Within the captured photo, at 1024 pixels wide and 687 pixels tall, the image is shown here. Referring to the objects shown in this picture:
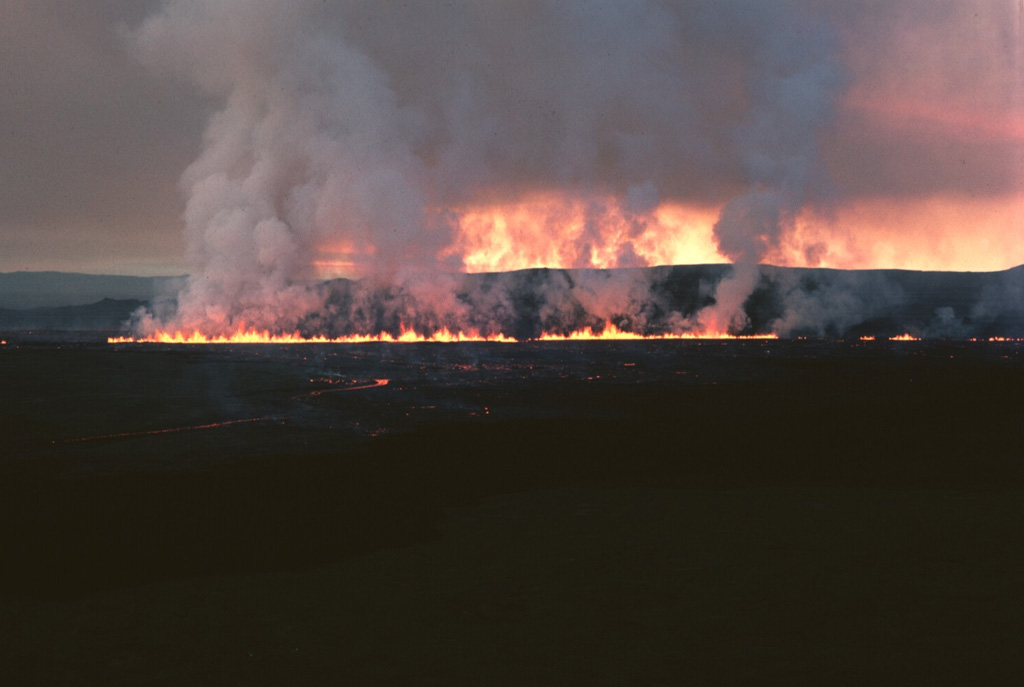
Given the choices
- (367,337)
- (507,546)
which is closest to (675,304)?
(367,337)

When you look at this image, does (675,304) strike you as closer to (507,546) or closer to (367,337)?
(367,337)

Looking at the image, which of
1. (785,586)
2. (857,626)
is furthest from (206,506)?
(857,626)

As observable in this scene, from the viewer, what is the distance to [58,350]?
54500mm

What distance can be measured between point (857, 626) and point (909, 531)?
4240 millimetres

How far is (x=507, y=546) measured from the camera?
1138 centimetres

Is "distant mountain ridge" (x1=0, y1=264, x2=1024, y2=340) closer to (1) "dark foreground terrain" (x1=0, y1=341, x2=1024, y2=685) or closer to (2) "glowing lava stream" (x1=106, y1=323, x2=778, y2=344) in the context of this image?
(2) "glowing lava stream" (x1=106, y1=323, x2=778, y2=344)

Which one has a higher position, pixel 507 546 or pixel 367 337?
pixel 367 337

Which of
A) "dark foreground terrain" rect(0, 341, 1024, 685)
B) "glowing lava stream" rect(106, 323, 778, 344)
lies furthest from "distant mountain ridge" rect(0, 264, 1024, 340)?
"dark foreground terrain" rect(0, 341, 1024, 685)

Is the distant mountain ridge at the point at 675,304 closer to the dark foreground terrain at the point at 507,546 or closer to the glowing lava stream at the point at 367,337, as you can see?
the glowing lava stream at the point at 367,337

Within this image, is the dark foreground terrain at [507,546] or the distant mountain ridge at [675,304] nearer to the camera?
the dark foreground terrain at [507,546]

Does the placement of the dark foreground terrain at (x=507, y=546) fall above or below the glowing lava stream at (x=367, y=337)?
below

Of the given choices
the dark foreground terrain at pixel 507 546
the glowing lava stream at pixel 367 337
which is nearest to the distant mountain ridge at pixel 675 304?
the glowing lava stream at pixel 367 337

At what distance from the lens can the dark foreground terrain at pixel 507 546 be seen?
7.67 m

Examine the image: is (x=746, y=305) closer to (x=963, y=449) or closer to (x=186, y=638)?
(x=963, y=449)
